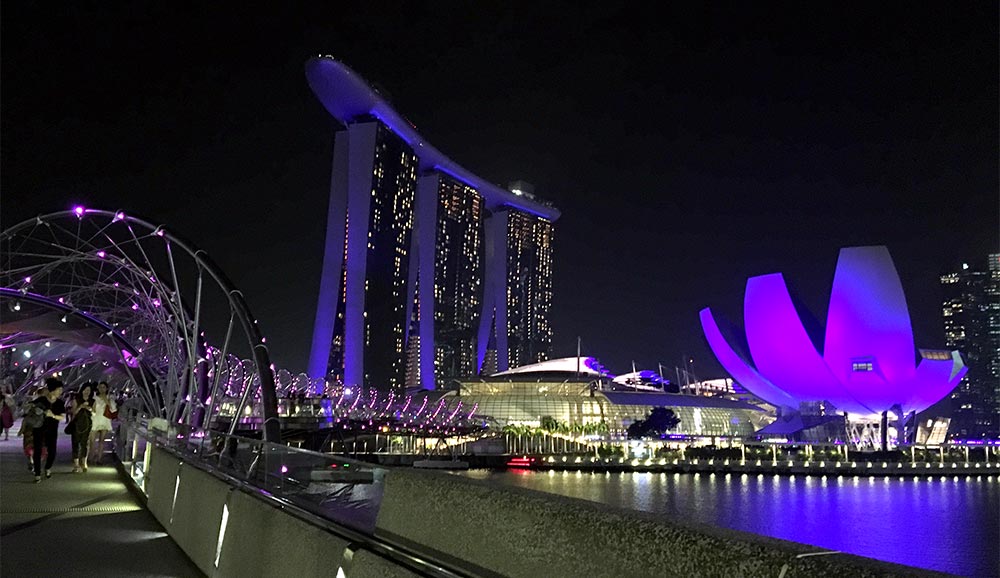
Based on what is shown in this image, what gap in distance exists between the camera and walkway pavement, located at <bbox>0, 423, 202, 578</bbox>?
7.60 m

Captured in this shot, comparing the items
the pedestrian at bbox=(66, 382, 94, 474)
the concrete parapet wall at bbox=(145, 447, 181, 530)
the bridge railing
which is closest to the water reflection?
the concrete parapet wall at bbox=(145, 447, 181, 530)

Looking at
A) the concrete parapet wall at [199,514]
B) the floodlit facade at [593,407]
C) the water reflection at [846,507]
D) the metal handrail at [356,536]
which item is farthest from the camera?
the floodlit facade at [593,407]

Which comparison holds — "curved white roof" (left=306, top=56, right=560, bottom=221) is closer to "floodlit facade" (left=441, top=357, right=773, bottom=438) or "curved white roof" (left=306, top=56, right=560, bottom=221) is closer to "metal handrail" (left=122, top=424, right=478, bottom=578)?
"floodlit facade" (left=441, top=357, right=773, bottom=438)

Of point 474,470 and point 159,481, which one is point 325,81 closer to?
point 474,470

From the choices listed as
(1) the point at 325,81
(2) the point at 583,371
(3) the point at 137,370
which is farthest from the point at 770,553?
(1) the point at 325,81

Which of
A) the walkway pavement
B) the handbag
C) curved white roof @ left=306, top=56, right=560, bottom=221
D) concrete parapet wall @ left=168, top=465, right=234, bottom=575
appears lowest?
the walkway pavement

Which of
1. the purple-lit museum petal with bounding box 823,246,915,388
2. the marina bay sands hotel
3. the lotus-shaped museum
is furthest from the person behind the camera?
the marina bay sands hotel

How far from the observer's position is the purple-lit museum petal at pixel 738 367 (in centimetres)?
9219

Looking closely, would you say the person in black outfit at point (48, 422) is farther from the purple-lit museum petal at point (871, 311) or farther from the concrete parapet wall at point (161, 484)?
the purple-lit museum petal at point (871, 311)

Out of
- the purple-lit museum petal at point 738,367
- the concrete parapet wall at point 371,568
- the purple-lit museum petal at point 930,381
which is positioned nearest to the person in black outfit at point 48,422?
the concrete parapet wall at point 371,568

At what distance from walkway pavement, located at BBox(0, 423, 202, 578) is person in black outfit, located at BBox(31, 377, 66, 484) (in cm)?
39

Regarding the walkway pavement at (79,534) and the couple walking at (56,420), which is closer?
the walkway pavement at (79,534)

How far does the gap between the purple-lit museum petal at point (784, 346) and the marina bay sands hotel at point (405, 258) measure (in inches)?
2207

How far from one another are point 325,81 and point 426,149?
2950 cm
